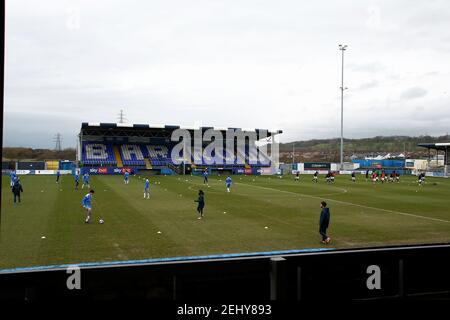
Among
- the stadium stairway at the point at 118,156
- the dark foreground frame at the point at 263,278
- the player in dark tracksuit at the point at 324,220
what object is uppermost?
the stadium stairway at the point at 118,156

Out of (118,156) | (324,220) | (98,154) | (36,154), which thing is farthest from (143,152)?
(324,220)

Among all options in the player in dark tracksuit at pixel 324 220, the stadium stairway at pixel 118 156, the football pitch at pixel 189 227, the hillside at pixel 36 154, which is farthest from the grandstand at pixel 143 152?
the player in dark tracksuit at pixel 324 220

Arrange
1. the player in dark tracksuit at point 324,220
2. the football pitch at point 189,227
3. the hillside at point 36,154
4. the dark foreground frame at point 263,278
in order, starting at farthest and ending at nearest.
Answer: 1. the hillside at point 36,154
2. the player in dark tracksuit at point 324,220
3. the football pitch at point 189,227
4. the dark foreground frame at point 263,278

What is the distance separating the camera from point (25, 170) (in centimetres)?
5691

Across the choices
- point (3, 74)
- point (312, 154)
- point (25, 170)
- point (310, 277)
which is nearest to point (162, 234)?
point (310, 277)

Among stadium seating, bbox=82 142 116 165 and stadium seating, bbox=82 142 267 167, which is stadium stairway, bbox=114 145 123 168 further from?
stadium seating, bbox=82 142 116 165

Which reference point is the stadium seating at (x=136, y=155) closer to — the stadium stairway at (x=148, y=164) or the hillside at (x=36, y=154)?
the stadium stairway at (x=148, y=164)

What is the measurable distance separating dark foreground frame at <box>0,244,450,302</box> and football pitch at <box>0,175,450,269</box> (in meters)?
8.01

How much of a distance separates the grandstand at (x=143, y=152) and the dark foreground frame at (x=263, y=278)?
5729 centimetres

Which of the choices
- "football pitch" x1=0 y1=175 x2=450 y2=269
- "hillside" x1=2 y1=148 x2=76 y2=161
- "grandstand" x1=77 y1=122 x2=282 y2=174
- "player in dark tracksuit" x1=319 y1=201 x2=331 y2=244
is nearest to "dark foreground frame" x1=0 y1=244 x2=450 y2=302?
"football pitch" x1=0 y1=175 x2=450 y2=269

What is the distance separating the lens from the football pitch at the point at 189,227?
44.2 feet

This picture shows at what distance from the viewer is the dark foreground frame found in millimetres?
4406
